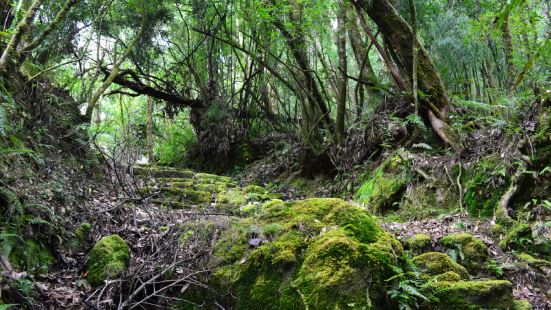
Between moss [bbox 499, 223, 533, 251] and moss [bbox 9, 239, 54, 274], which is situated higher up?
moss [bbox 9, 239, 54, 274]

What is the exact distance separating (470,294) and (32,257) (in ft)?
9.92

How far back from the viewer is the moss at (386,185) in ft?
19.5

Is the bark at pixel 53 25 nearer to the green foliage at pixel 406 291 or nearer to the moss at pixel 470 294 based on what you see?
the green foliage at pixel 406 291

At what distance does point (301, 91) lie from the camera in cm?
896

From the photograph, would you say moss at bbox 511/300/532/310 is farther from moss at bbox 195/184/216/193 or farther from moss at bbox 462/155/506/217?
moss at bbox 195/184/216/193

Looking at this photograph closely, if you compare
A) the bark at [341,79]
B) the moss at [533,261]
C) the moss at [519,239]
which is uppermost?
the bark at [341,79]

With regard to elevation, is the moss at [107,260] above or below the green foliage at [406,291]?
above

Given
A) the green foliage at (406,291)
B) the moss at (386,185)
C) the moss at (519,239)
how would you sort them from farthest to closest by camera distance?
the moss at (386,185), the moss at (519,239), the green foliage at (406,291)

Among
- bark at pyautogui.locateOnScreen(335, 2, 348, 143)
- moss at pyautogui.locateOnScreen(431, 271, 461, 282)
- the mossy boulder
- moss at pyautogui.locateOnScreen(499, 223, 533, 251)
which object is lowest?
moss at pyautogui.locateOnScreen(499, 223, 533, 251)

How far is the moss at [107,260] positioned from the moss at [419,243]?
2513mm

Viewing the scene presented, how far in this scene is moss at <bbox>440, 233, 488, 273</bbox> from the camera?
3713 millimetres

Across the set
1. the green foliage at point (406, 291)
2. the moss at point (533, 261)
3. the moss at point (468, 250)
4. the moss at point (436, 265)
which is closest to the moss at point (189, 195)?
the moss at point (468, 250)

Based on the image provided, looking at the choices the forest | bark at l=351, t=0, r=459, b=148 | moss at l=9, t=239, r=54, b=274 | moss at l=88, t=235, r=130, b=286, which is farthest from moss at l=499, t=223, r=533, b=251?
moss at l=9, t=239, r=54, b=274

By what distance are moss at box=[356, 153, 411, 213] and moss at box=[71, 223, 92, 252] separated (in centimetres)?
381
